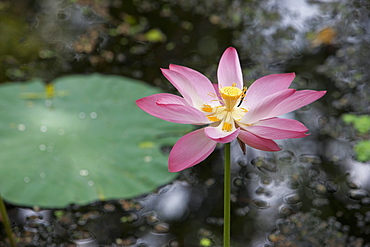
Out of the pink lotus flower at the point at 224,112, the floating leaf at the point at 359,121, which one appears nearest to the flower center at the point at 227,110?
the pink lotus flower at the point at 224,112

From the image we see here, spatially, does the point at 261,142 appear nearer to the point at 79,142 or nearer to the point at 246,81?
the point at 79,142

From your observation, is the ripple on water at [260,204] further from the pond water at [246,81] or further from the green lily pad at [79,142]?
the green lily pad at [79,142]

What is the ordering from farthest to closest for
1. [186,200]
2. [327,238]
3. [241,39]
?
[241,39]
[186,200]
[327,238]

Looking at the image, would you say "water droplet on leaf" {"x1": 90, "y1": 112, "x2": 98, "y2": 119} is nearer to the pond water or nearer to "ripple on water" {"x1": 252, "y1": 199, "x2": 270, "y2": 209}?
the pond water

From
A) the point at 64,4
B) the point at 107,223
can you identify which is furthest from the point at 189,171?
the point at 64,4

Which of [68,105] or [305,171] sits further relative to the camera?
[68,105]

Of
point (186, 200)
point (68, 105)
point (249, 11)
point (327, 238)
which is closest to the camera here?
point (327, 238)

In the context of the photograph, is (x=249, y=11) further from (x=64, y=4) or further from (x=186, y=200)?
(x=186, y=200)
